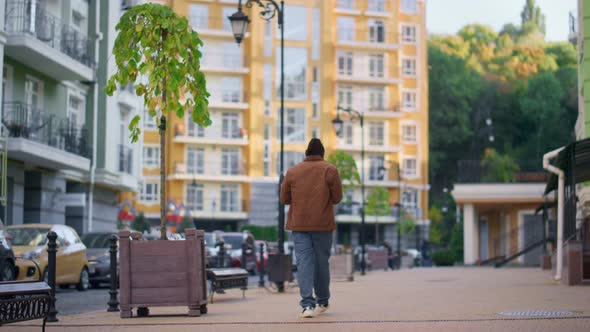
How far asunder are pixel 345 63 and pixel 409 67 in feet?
21.8

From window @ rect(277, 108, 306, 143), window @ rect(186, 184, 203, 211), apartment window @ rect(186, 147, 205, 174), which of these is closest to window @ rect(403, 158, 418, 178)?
window @ rect(277, 108, 306, 143)

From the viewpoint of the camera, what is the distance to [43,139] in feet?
113

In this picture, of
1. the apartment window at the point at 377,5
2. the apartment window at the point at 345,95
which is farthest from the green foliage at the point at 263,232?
the apartment window at the point at 377,5

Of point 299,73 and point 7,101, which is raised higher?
point 299,73

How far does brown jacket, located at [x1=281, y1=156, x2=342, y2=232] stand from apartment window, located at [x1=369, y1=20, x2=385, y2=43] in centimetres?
7268

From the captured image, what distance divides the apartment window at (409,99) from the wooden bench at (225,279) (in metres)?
68.9

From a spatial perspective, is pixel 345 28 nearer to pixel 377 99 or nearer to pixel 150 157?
pixel 377 99

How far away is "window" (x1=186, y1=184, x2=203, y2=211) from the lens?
259 feet

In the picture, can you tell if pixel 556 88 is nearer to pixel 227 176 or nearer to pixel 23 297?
pixel 227 176

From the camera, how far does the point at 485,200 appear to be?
53.3 m

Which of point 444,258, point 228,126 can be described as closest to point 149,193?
point 228,126

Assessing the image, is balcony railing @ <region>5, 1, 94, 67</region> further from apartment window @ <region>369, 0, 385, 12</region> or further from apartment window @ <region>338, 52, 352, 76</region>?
apartment window @ <region>369, 0, 385, 12</region>

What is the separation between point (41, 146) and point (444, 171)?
64678mm

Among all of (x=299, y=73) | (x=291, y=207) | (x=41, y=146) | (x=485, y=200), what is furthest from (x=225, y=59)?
(x=291, y=207)
